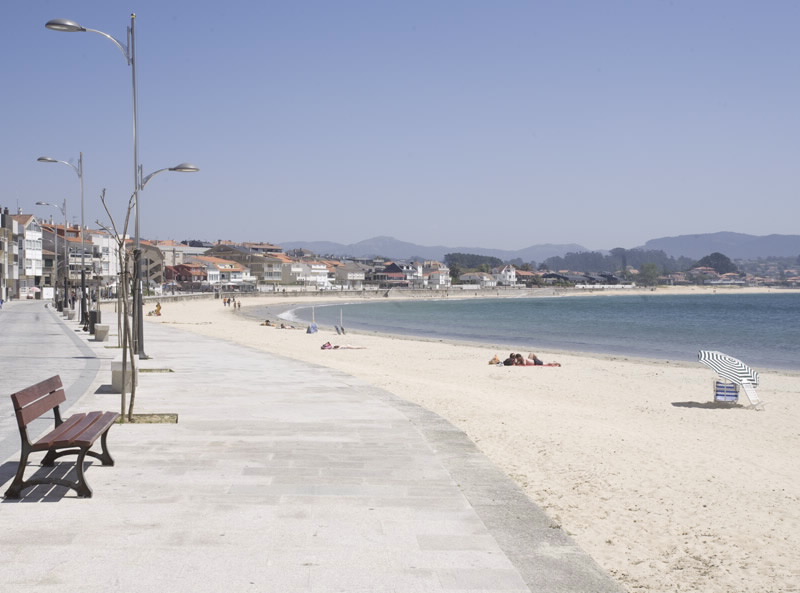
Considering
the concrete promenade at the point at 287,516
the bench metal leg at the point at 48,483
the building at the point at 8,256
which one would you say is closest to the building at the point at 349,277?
the building at the point at 8,256

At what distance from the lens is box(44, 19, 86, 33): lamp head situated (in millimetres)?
14023

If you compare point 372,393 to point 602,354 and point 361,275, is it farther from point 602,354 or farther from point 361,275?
point 361,275

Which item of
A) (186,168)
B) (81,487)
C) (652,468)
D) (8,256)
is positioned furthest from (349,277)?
(81,487)

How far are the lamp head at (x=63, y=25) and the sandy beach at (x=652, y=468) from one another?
23.7ft

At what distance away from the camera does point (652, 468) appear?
9070 millimetres

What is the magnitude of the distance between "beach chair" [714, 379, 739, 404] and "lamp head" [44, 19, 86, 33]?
1489 cm

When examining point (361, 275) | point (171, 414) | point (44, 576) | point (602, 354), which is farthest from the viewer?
point (361, 275)

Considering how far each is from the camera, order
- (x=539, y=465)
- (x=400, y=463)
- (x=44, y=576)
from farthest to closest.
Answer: (x=539, y=465), (x=400, y=463), (x=44, y=576)

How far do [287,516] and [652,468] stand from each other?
5.01 meters

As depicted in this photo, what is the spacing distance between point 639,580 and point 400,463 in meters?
2.91

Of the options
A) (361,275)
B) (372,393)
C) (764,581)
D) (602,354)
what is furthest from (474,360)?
(361,275)

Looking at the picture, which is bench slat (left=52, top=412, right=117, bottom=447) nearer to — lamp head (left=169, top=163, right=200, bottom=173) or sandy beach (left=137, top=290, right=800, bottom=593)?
sandy beach (left=137, top=290, right=800, bottom=593)

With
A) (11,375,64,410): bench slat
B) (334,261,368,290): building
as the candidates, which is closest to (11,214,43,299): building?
(11,375,64,410): bench slat

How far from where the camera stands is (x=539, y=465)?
8.83 meters
